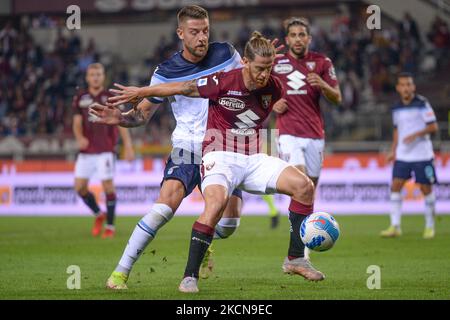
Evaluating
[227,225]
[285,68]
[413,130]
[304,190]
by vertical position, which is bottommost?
[227,225]

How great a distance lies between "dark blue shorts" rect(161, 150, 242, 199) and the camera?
8.20m

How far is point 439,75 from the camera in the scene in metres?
25.7

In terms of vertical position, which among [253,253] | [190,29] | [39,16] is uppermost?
[39,16]

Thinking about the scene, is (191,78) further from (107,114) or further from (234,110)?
(107,114)

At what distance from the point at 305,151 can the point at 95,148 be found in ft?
17.4

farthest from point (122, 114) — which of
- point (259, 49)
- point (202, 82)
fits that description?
point (259, 49)

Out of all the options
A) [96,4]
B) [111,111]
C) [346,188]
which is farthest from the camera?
[96,4]

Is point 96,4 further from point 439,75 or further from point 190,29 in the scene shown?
point 190,29

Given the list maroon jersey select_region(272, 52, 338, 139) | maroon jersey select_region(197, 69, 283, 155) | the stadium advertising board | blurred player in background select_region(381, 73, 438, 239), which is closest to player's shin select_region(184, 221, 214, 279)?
maroon jersey select_region(197, 69, 283, 155)

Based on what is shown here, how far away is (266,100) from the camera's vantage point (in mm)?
8055

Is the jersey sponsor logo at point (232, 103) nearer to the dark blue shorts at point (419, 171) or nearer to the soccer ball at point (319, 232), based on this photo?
the soccer ball at point (319, 232)

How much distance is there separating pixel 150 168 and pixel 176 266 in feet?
32.5
